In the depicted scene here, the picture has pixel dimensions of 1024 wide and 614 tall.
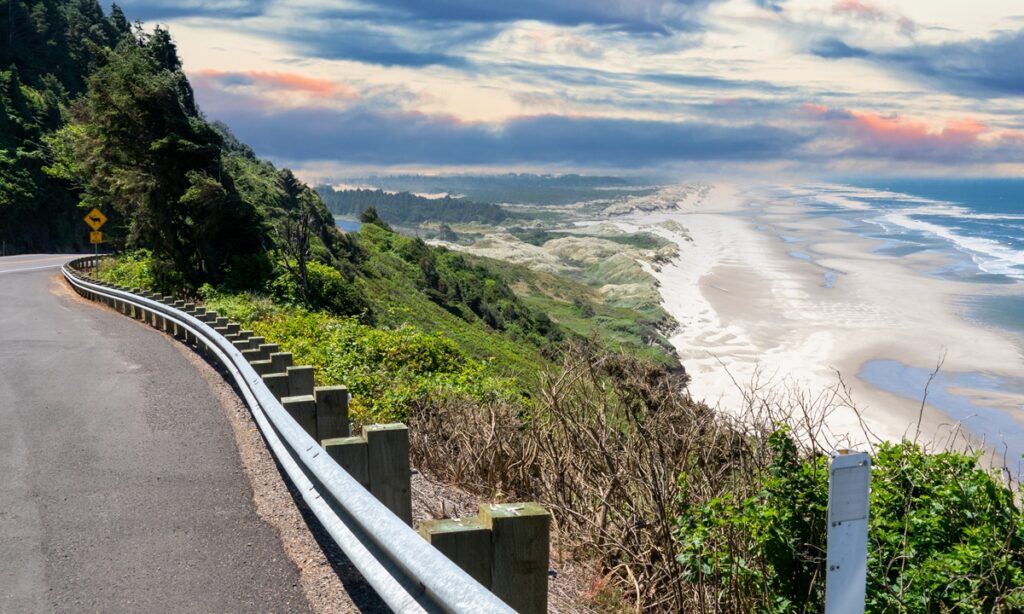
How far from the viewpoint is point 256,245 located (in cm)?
2817

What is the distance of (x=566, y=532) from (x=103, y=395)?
5750mm

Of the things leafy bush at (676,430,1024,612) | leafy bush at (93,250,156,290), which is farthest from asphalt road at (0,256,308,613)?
leafy bush at (93,250,156,290)

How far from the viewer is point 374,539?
3.43m

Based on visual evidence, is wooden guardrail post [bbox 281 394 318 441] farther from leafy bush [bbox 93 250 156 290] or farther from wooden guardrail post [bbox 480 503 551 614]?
leafy bush [bbox 93 250 156 290]

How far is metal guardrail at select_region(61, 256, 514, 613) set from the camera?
2689 millimetres

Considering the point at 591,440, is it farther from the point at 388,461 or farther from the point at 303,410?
the point at 388,461

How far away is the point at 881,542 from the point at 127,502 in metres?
4.69

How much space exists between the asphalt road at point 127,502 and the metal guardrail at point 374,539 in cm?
50

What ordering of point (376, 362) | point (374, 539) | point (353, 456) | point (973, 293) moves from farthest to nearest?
1. point (973, 293)
2. point (376, 362)
3. point (353, 456)
4. point (374, 539)

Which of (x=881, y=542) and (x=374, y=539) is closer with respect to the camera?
(x=374, y=539)

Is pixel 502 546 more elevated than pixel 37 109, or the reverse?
pixel 37 109

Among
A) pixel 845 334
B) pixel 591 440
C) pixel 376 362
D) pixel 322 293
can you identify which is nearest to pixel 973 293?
pixel 845 334

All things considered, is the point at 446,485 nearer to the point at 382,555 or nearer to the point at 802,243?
the point at 382,555

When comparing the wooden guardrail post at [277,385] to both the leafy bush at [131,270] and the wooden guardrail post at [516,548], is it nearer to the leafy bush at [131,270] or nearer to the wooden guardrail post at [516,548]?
the wooden guardrail post at [516,548]
